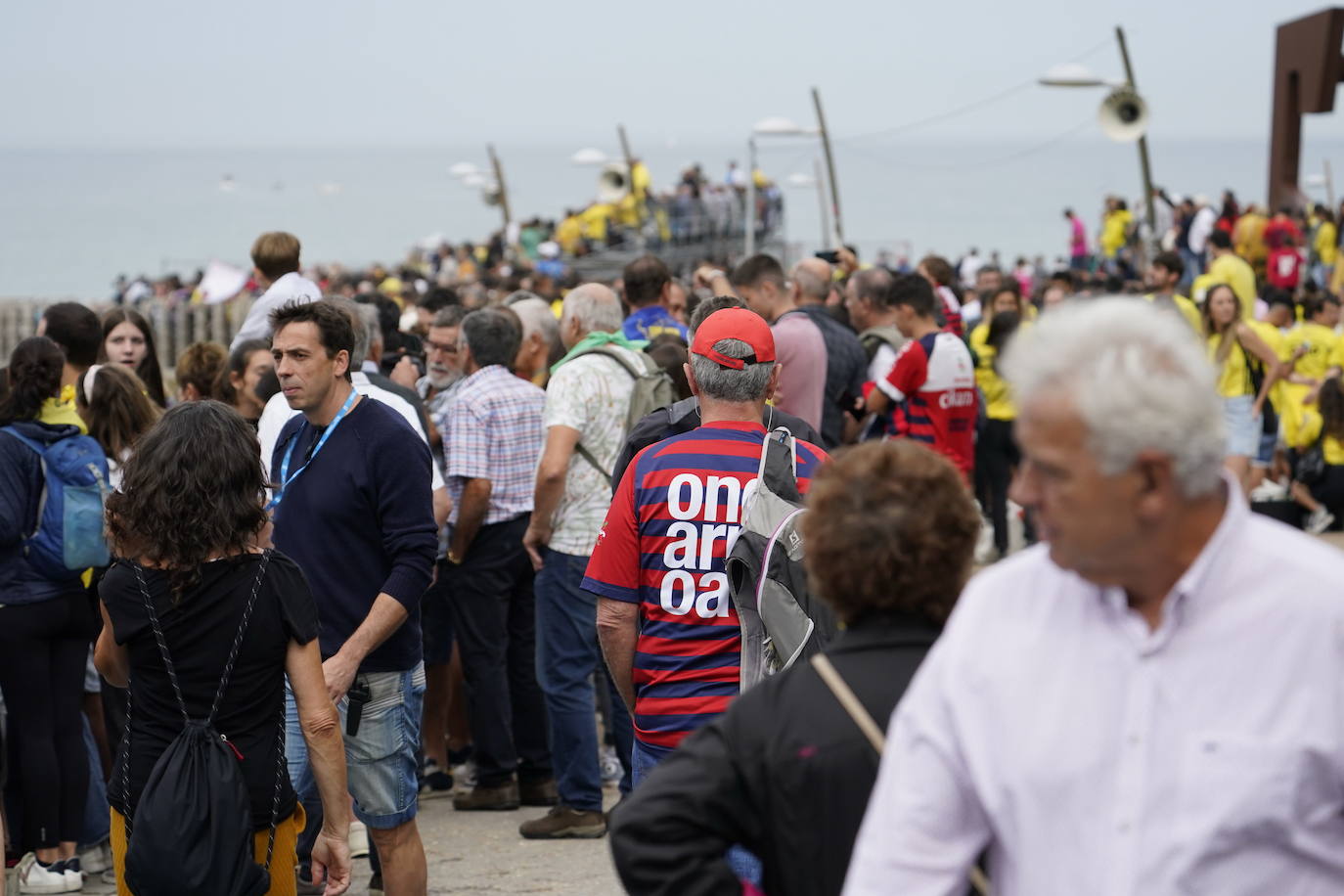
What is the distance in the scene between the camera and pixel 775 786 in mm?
2172

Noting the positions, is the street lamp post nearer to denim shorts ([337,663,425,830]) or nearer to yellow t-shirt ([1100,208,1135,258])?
yellow t-shirt ([1100,208,1135,258])

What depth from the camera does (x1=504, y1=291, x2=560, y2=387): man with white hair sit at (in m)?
6.98

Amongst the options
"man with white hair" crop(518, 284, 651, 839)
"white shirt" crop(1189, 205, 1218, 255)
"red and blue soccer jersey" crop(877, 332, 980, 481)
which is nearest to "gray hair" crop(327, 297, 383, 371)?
"man with white hair" crop(518, 284, 651, 839)

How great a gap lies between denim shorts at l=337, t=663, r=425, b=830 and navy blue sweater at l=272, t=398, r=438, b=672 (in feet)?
0.25

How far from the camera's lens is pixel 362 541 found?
14.6ft

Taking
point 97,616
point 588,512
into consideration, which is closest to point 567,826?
point 588,512

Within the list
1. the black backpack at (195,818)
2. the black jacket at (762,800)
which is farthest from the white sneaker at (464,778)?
the black jacket at (762,800)

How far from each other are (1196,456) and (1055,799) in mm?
433

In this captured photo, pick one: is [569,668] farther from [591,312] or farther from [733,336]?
[733,336]

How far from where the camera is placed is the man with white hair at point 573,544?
19.5 feet

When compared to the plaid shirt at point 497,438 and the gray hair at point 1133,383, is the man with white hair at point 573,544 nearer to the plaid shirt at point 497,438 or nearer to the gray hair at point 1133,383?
the plaid shirt at point 497,438

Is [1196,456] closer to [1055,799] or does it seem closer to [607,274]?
[1055,799]

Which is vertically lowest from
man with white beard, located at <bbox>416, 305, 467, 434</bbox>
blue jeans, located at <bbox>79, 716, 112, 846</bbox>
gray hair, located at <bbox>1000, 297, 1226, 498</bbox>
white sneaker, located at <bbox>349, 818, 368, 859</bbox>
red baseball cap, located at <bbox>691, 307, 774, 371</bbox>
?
white sneaker, located at <bbox>349, 818, 368, 859</bbox>

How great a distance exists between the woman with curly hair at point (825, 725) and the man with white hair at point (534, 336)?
179 inches
